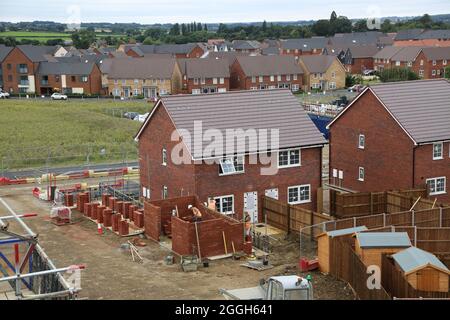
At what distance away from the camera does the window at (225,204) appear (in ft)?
113

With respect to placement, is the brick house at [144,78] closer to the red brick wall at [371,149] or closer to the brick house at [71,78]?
the brick house at [71,78]

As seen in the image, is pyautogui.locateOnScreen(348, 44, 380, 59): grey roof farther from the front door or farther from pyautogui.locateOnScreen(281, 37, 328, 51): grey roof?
the front door

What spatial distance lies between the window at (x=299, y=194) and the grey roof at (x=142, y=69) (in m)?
72.7

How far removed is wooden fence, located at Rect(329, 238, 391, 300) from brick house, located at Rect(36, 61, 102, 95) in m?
90.0

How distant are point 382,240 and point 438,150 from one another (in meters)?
14.7

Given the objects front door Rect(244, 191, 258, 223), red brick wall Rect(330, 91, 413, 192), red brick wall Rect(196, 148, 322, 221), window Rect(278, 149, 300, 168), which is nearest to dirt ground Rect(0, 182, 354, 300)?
front door Rect(244, 191, 258, 223)

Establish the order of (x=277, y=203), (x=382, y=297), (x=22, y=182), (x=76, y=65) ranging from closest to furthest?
(x=382, y=297)
(x=277, y=203)
(x=22, y=182)
(x=76, y=65)

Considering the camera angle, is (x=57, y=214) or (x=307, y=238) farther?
(x=57, y=214)

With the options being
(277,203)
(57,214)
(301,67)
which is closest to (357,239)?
(277,203)

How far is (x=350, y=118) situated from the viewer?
4119 centimetres

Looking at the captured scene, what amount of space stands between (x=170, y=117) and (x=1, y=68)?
3412 inches

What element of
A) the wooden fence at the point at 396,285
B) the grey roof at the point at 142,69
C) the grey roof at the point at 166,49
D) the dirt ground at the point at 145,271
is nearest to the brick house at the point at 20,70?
the grey roof at the point at 142,69

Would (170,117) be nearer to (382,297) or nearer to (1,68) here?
(382,297)

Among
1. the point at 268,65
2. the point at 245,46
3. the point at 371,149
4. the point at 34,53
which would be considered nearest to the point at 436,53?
the point at 268,65
